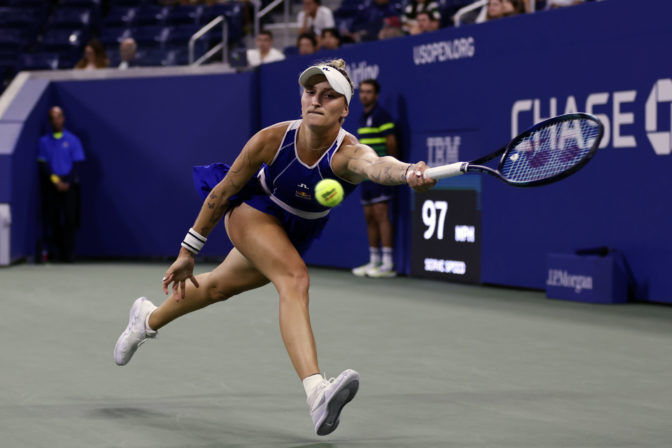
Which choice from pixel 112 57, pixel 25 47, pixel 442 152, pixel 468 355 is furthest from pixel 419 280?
pixel 25 47

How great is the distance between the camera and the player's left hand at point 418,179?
3836mm

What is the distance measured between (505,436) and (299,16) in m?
11.6

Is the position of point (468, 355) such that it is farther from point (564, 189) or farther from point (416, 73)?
point (416, 73)

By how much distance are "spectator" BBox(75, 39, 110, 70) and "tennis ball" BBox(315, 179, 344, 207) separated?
37.1ft

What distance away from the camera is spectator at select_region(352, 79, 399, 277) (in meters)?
11.6

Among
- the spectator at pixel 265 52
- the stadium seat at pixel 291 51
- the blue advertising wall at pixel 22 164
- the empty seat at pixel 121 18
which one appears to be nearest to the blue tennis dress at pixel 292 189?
the blue advertising wall at pixel 22 164

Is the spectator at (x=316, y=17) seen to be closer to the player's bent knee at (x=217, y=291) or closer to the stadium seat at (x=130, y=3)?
the stadium seat at (x=130, y=3)

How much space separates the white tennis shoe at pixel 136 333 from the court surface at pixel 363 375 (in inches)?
7.0

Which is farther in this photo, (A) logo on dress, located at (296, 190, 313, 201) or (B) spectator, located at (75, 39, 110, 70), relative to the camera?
(B) spectator, located at (75, 39, 110, 70)

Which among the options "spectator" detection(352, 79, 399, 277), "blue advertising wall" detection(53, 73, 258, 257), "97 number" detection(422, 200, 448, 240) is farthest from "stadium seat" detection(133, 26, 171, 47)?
"97 number" detection(422, 200, 448, 240)

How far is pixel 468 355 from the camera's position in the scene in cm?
652

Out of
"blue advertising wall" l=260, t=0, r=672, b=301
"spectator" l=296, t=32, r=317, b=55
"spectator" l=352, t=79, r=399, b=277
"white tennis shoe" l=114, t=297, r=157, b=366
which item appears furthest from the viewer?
"spectator" l=296, t=32, r=317, b=55

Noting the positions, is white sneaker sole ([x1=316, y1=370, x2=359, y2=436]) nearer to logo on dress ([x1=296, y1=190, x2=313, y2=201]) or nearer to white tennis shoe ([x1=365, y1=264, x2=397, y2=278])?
logo on dress ([x1=296, y1=190, x2=313, y2=201])

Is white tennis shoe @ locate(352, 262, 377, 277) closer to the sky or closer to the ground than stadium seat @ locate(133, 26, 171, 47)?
closer to the ground
